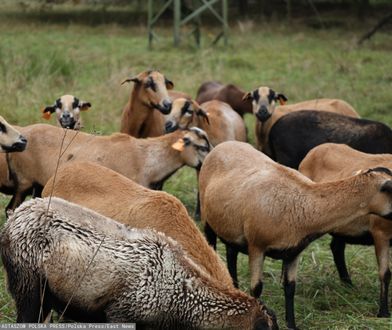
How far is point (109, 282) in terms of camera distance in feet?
19.3

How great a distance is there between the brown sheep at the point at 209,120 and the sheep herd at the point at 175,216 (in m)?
0.03

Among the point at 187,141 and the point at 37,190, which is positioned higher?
the point at 187,141

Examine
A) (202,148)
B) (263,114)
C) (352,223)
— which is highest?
(352,223)

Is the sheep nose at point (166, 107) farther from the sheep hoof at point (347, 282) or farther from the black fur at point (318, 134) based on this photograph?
the sheep hoof at point (347, 282)

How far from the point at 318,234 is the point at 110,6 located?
2866 centimetres

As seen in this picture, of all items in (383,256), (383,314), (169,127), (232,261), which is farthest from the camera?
(169,127)

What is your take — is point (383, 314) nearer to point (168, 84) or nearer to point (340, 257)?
point (340, 257)

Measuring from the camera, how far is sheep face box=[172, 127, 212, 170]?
9648 mm

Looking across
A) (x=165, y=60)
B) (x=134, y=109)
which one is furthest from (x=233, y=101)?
(x=165, y=60)

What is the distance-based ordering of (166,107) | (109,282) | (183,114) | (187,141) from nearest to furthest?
1. (109,282)
2. (187,141)
3. (183,114)
4. (166,107)

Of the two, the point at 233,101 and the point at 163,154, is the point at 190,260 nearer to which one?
the point at 163,154

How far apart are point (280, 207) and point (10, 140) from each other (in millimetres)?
2888

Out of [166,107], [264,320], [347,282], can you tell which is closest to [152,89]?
[166,107]

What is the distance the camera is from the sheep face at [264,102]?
1277 centimetres
